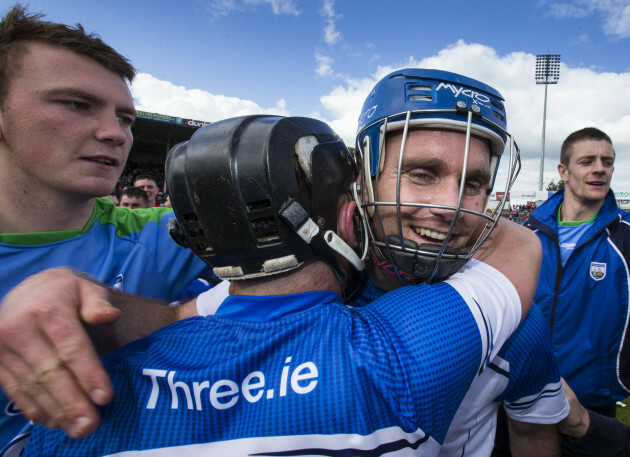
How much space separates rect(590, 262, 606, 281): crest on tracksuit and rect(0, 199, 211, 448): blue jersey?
350cm

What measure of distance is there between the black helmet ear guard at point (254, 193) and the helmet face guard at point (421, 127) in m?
0.36

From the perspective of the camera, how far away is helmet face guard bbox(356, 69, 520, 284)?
54.0 inches

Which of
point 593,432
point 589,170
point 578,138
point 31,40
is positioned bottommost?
point 593,432

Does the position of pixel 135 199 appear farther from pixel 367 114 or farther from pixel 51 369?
pixel 51 369

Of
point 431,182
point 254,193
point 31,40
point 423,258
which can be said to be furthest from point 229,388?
point 31,40

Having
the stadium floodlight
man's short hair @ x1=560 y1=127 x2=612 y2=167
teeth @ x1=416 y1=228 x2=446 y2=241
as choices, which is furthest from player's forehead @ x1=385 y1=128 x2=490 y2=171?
the stadium floodlight

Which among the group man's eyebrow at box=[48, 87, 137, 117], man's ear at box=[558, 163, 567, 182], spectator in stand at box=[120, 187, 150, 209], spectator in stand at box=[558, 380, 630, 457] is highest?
man's eyebrow at box=[48, 87, 137, 117]

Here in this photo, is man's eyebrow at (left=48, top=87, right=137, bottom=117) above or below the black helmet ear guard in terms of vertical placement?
above

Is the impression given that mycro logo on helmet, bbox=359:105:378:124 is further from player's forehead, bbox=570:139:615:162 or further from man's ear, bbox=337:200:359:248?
player's forehead, bbox=570:139:615:162

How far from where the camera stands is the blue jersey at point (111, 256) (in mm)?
1571

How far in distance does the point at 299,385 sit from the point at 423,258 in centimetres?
71

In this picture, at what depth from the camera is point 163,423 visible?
911mm

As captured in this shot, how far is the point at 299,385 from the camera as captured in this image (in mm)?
879

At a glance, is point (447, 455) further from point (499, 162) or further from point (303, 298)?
point (499, 162)
